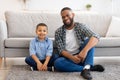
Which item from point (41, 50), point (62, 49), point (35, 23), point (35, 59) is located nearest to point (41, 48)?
point (41, 50)

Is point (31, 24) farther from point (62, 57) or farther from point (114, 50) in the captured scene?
point (114, 50)

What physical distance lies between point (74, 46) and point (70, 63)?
23 cm

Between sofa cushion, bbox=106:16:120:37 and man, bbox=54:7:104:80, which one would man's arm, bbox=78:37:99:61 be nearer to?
man, bbox=54:7:104:80

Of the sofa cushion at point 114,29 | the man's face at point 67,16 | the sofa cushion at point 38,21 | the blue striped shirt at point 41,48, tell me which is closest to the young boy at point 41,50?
the blue striped shirt at point 41,48

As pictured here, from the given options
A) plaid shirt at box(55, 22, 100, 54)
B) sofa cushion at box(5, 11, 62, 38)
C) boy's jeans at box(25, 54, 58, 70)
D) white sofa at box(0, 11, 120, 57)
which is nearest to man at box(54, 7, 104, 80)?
plaid shirt at box(55, 22, 100, 54)

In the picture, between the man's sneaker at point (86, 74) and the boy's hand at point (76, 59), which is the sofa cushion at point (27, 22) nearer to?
the boy's hand at point (76, 59)

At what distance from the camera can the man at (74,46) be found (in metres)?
2.52

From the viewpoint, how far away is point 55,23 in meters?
3.47

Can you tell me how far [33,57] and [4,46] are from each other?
524 millimetres

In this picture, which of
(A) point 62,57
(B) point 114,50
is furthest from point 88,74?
(B) point 114,50

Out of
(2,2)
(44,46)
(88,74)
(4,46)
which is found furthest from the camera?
(2,2)

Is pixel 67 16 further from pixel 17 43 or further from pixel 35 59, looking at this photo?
pixel 17 43

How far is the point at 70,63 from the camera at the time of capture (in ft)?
8.35

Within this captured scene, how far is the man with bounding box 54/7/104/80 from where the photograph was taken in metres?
2.52
